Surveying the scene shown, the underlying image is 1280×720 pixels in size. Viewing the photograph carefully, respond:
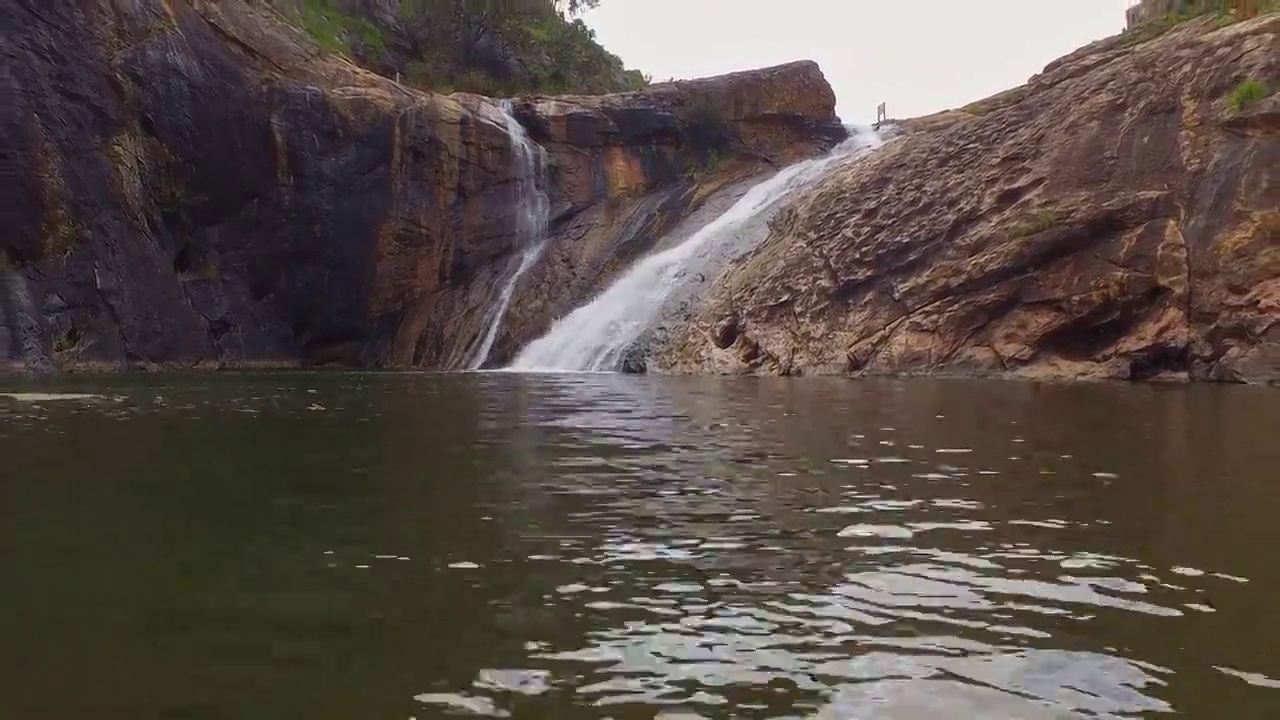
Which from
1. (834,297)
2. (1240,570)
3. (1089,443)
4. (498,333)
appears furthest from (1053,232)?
(1240,570)

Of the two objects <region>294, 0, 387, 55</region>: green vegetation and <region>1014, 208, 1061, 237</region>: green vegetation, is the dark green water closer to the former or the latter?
<region>1014, 208, 1061, 237</region>: green vegetation

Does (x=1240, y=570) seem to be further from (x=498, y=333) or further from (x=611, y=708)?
(x=498, y=333)

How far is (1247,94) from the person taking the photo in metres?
22.7

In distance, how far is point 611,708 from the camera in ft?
11.5

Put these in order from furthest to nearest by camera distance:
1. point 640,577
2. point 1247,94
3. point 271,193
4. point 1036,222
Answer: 1. point 271,193
2. point 1036,222
3. point 1247,94
4. point 640,577

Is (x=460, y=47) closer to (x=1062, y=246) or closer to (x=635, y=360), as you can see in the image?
(x=635, y=360)

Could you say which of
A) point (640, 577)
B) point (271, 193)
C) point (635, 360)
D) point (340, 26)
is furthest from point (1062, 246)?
point (340, 26)

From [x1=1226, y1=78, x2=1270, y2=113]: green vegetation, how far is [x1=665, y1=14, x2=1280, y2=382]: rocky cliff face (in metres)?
0.10

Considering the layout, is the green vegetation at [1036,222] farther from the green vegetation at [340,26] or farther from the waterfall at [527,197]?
the green vegetation at [340,26]

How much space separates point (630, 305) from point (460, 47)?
20.0 m

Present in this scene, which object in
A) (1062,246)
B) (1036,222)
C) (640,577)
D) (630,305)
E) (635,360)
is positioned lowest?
(640,577)

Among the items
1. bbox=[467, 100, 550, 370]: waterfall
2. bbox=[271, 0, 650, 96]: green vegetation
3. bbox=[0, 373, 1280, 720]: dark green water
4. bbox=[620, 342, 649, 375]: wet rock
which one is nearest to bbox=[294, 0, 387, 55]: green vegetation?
bbox=[271, 0, 650, 96]: green vegetation

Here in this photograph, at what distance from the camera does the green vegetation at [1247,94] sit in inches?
888

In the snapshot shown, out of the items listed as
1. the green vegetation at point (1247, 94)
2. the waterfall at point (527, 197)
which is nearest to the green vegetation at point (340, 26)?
the waterfall at point (527, 197)
